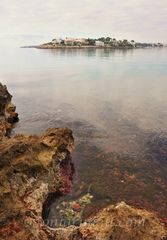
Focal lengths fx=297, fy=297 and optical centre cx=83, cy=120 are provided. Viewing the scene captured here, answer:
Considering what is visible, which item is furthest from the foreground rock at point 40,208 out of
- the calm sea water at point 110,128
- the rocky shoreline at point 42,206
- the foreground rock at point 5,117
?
→ the foreground rock at point 5,117

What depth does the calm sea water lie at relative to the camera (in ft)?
95.9

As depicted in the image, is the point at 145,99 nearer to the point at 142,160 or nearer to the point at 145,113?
the point at 145,113

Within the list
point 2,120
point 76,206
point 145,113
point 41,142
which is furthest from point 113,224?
point 145,113

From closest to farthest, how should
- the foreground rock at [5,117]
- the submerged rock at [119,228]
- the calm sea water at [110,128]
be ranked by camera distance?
the submerged rock at [119,228] < the calm sea water at [110,128] < the foreground rock at [5,117]

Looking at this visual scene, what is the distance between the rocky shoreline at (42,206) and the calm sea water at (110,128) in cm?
301

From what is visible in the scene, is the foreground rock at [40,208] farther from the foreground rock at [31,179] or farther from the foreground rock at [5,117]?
the foreground rock at [5,117]

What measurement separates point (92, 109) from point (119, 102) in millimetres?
7835

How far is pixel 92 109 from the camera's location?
192 ft

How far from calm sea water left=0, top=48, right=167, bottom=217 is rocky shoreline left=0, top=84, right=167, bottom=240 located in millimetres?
3008

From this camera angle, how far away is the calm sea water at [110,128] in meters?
29.2

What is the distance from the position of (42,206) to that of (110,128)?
78.6 feet

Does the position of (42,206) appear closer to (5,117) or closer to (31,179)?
(31,179)

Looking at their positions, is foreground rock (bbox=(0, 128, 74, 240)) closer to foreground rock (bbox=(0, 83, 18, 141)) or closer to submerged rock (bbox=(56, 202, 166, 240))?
submerged rock (bbox=(56, 202, 166, 240))

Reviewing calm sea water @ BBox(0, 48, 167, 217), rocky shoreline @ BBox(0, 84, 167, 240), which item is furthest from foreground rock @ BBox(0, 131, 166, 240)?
calm sea water @ BBox(0, 48, 167, 217)
